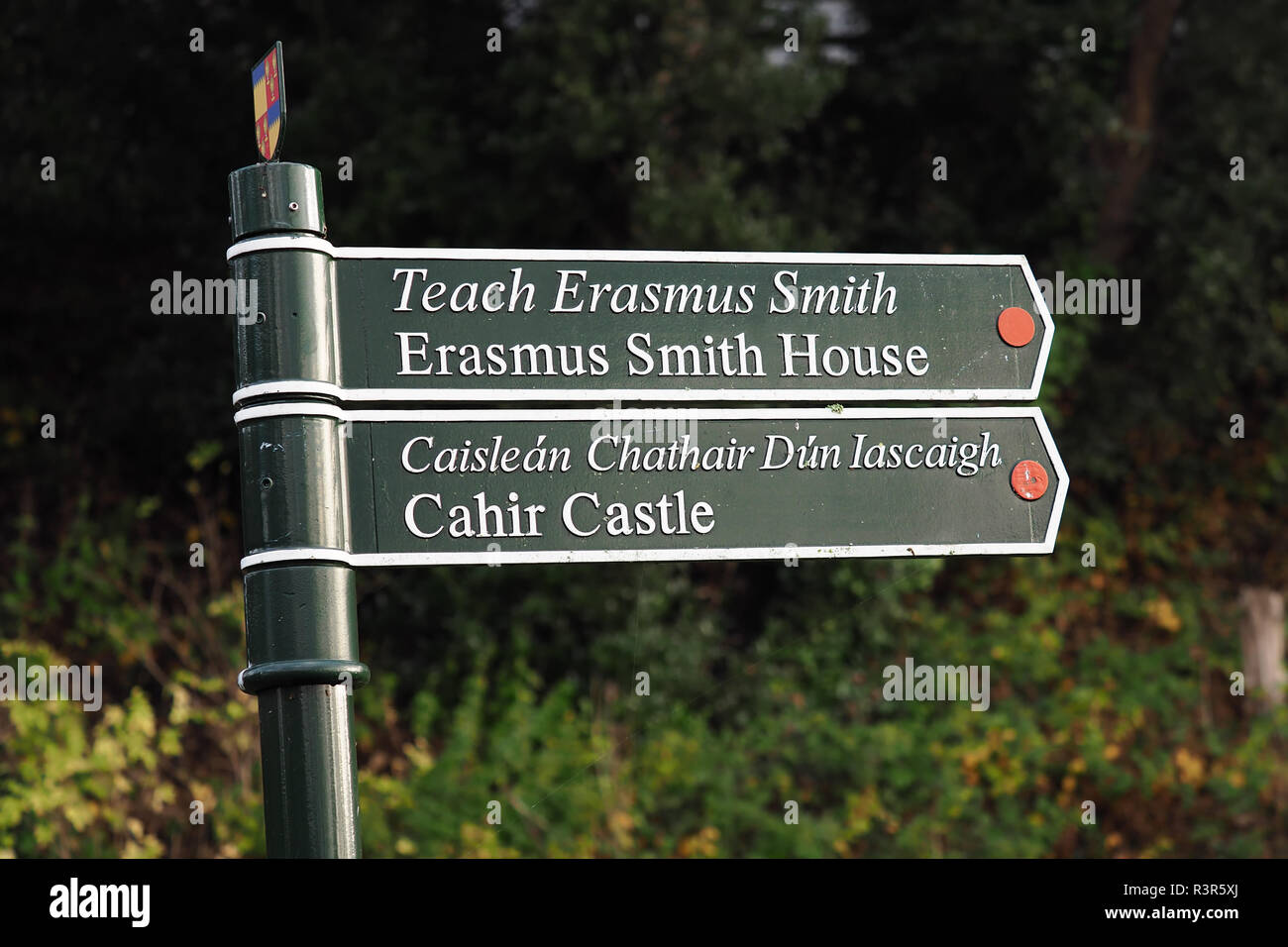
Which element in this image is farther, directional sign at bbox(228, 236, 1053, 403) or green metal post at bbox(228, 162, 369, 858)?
directional sign at bbox(228, 236, 1053, 403)

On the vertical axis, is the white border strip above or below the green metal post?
above

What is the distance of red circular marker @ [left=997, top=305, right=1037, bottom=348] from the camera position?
132 inches

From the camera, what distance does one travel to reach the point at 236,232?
308 centimetres

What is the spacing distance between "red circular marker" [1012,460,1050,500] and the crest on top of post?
5.91 ft

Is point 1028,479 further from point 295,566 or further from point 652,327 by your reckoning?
point 295,566

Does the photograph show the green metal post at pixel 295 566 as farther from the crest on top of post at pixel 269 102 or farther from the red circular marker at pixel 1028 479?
the red circular marker at pixel 1028 479

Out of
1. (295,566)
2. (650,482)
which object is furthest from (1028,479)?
(295,566)

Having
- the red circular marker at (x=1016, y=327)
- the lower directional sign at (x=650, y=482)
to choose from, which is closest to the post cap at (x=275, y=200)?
the lower directional sign at (x=650, y=482)

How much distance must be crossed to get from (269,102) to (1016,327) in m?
1.76

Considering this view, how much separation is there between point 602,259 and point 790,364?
489 millimetres

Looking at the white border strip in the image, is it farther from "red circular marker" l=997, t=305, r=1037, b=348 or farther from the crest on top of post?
the crest on top of post

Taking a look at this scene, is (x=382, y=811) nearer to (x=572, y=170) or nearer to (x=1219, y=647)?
(x=572, y=170)

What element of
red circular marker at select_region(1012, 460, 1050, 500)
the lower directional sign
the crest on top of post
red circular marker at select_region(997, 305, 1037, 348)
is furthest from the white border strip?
red circular marker at select_region(1012, 460, 1050, 500)

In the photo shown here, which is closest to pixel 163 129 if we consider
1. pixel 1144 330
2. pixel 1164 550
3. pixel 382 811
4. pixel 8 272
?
pixel 8 272
